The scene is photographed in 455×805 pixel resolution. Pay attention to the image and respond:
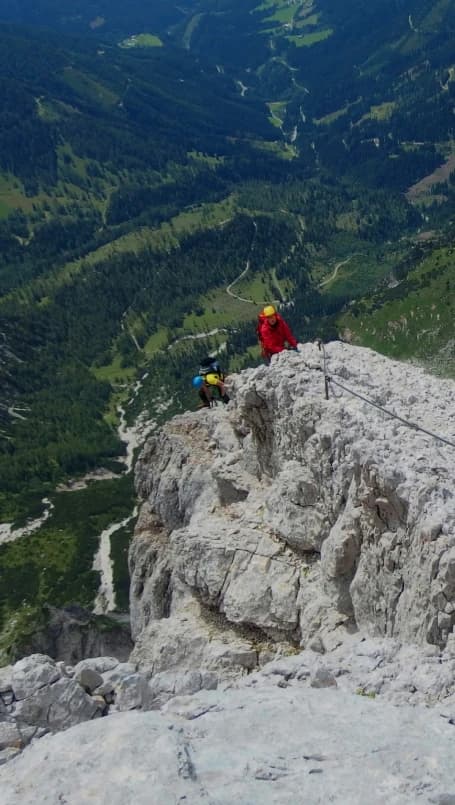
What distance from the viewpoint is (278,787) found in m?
16.0

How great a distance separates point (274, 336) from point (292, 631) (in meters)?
13.9

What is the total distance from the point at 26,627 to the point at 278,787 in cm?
8631

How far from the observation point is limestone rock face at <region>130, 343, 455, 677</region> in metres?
23.8

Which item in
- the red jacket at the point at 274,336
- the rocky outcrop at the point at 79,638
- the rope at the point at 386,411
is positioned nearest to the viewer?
the rope at the point at 386,411

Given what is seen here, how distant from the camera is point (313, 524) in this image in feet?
101

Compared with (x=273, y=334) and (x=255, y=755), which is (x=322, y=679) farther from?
Answer: (x=273, y=334)

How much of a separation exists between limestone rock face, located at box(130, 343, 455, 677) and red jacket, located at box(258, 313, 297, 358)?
1.32 meters

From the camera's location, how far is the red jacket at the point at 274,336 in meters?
37.2

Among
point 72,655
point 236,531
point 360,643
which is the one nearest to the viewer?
point 360,643

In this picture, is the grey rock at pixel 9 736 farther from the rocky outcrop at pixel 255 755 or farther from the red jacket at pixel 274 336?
the red jacket at pixel 274 336

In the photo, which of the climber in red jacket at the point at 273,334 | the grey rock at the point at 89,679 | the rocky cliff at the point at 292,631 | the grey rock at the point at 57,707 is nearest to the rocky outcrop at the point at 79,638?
the rocky cliff at the point at 292,631

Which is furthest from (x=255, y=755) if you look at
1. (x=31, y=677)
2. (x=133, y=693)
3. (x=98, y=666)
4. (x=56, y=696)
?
(x=31, y=677)

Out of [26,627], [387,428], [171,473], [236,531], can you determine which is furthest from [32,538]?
[387,428]

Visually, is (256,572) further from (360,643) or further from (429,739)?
(429,739)
